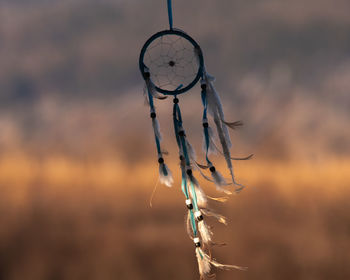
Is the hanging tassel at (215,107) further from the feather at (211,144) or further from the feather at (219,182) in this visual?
the feather at (219,182)

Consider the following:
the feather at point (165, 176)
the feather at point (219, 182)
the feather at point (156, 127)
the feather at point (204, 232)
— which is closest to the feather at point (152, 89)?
the feather at point (156, 127)

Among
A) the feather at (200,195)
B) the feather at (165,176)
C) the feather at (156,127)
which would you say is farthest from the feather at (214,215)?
the feather at (156,127)

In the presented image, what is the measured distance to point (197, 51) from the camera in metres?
2.38

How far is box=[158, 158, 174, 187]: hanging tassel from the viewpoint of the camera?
232 centimetres

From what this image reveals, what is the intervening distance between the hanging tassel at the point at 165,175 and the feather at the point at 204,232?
9.9 inches

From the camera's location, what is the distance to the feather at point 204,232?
235cm

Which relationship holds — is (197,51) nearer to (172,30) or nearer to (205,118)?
(172,30)

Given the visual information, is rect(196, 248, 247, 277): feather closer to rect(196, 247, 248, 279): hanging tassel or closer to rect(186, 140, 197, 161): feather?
rect(196, 247, 248, 279): hanging tassel

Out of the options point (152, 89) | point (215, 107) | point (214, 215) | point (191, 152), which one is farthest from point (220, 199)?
point (152, 89)

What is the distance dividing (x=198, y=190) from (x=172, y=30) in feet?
2.59

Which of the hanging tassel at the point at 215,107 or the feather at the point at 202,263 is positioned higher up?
the hanging tassel at the point at 215,107

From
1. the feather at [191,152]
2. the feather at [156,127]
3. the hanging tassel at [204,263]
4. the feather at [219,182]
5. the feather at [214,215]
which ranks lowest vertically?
the hanging tassel at [204,263]

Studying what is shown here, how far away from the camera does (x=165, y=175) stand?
91.6 inches

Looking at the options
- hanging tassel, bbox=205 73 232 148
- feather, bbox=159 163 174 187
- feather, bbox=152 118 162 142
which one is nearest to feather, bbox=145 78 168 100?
feather, bbox=152 118 162 142
